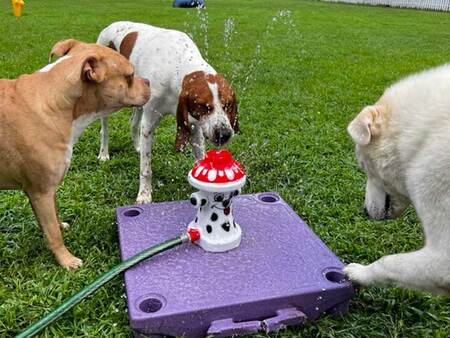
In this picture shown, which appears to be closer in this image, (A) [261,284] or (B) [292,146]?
(A) [261,284]

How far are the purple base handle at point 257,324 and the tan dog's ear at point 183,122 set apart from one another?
188 centimetres

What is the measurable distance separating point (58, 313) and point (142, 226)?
0.94 meters

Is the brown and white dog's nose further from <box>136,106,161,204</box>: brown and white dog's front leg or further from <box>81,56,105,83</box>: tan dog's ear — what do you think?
<box>81,56,105,83</box>: tan dog's ear

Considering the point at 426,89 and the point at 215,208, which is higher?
the point at 426,89

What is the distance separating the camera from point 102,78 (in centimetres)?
333

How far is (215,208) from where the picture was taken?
3227mm

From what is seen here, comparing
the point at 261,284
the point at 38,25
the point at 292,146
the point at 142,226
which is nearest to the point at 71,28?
the point at 38,25

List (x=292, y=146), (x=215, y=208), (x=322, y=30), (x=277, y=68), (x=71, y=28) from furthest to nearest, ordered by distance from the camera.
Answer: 1. (x=322, y=30)
2. (x=71, y=28)
3. (x=277, y=68)
4. (x=292, y=146)
5. (x=215, y=208)

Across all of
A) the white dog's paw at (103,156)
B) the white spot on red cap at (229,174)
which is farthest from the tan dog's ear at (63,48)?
the white dog's paw at (103,156)

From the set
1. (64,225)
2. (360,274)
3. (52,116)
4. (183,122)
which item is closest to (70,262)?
(64,225)

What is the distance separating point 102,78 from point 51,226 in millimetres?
1021

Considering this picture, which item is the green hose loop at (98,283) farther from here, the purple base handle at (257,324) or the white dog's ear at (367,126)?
the white dog's ear at (367,126)

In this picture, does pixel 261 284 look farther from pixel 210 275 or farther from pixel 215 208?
pixel 215 208

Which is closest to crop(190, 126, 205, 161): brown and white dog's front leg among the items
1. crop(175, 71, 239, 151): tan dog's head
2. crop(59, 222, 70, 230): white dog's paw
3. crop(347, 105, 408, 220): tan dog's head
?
crop(175, 71, 239, 151): tan dog's head
